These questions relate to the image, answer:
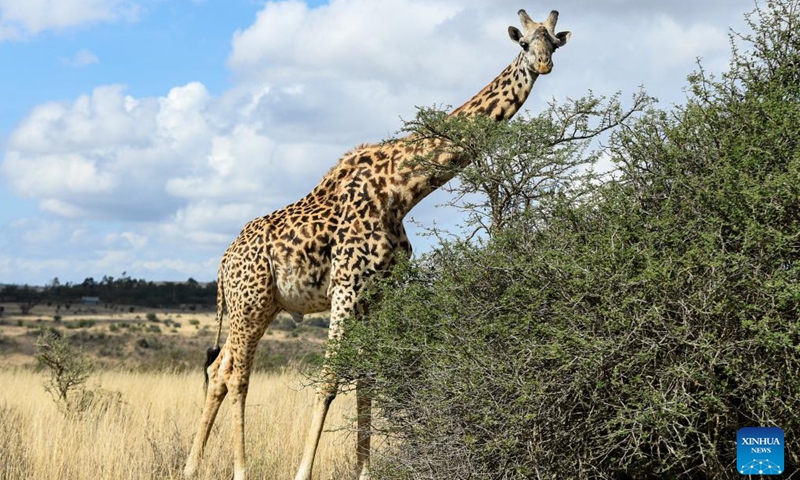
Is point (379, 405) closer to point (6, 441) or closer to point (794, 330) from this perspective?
point (794, 330)

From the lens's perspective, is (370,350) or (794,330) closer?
(794,330)

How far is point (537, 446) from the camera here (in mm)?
5148

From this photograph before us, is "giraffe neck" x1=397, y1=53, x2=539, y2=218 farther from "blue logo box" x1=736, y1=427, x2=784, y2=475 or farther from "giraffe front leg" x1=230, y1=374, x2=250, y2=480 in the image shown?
"blue logo box" x1=736, y1=427, x2=784, y2=475

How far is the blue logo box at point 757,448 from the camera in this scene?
197 inches

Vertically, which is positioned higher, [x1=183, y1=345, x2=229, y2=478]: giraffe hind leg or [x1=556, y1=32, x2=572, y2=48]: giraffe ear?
[x1=556, y1=32, x2=572, y2=48]: giraffe ear

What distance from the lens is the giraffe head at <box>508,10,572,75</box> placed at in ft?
22.9

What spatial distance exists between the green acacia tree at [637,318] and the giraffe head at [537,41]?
114 cm

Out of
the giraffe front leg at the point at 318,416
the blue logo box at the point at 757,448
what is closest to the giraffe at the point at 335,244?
the giraffe front leg at the point at 318,416

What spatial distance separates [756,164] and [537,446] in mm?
2028

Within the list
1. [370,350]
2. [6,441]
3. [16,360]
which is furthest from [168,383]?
[16,360]

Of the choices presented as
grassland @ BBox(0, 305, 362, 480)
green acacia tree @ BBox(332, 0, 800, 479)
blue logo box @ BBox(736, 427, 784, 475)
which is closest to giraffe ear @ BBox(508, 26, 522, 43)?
green acacia tree @ BBox(332, 0, 800, 479)

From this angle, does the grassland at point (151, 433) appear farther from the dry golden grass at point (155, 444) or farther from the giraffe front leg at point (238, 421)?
the giraffe front leg at point (238, 421)

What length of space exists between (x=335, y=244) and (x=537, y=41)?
87.4 inches

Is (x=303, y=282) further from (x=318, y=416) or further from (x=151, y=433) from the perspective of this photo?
(x=151, y=433)
